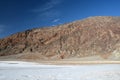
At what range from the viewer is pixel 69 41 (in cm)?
8819

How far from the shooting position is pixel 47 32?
95812 mm

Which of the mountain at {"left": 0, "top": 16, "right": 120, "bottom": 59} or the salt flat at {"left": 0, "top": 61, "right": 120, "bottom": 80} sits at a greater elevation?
the mountain at {"left": 0, "top": 16, "right": 120, "bottom": 59}

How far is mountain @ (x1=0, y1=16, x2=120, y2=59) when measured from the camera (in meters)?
79.9

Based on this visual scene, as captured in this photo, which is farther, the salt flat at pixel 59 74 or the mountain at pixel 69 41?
the mountain at pixel 69 41

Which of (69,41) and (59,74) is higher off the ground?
(69,41)

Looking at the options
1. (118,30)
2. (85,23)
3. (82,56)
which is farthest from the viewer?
(85,23)

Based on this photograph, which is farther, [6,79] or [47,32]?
[47,32]

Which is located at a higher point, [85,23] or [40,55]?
[85,23]

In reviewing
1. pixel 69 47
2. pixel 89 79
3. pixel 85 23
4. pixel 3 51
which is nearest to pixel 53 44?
pixel 69 47

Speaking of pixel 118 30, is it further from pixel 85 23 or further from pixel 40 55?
pixel 40 55

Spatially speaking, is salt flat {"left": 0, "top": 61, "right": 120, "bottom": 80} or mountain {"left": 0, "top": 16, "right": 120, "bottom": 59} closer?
salt flat {"left": 0, "top": 61, "right": 120, "bottom": 80}

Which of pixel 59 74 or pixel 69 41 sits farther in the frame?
pixel 69 41

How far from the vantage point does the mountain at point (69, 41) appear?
7994cm

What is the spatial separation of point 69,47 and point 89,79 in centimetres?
7306
